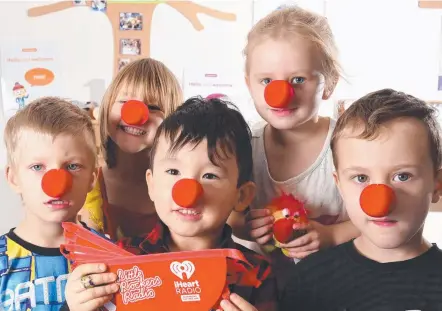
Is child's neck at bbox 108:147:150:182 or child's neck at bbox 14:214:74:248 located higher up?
child's neck at bbox 108:147:150:182

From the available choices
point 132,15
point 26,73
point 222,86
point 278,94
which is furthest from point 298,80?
point 26,73

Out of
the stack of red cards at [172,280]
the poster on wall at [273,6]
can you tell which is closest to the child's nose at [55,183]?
the stack of red cards at [172,280]

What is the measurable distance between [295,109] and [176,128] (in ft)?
0.90

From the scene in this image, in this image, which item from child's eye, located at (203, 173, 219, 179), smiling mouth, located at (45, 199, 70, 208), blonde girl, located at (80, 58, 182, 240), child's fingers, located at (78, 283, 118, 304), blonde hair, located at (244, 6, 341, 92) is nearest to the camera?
child's fingers, located at (78, 283, 118, 304)

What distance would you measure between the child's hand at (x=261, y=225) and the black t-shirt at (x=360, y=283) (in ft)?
0.36

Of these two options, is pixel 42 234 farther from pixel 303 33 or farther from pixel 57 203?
pixel 303 33

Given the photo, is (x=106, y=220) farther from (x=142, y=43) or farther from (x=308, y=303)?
(x=142, y=43)

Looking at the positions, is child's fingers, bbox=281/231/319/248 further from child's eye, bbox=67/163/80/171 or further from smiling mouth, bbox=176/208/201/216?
child's eye, bbox=67/163/80/171

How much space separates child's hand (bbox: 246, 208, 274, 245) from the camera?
1031 mm

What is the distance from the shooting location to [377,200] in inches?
31.1

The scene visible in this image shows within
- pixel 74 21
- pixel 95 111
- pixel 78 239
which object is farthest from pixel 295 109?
pixel 74 21

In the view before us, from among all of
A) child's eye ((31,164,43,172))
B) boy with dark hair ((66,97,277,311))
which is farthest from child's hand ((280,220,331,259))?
child's eye ((31,164,43,172))

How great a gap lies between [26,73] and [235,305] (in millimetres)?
1674

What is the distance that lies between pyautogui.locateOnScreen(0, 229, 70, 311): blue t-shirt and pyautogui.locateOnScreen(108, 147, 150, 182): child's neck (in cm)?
34
